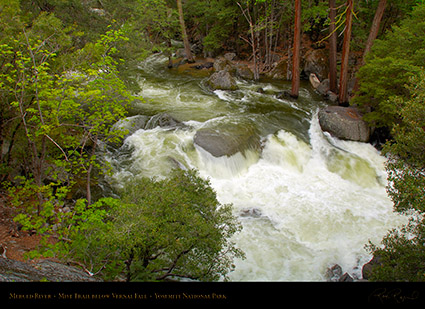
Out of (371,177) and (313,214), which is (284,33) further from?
(313,214)

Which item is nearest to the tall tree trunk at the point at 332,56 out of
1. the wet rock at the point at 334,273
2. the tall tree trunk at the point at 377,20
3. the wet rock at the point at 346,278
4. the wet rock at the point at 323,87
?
the wet rock at the point at 323,87

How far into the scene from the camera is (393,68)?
40.1 ft

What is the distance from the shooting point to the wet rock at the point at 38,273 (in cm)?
357

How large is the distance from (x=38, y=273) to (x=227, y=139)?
9.42 meters

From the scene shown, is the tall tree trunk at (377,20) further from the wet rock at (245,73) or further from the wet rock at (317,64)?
the wet rock at (245,73)

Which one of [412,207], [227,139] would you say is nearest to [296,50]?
[227,139]

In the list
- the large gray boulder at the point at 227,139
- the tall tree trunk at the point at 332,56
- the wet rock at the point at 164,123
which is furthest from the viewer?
the tall tree trunk at the point at 332,56

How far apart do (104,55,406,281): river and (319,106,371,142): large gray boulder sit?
373 mm

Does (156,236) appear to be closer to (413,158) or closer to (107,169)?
(107,169)

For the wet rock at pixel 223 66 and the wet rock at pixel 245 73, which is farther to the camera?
the wet rock at pixel 223 66

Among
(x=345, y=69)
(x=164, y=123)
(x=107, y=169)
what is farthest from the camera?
(x=345, y=69)
